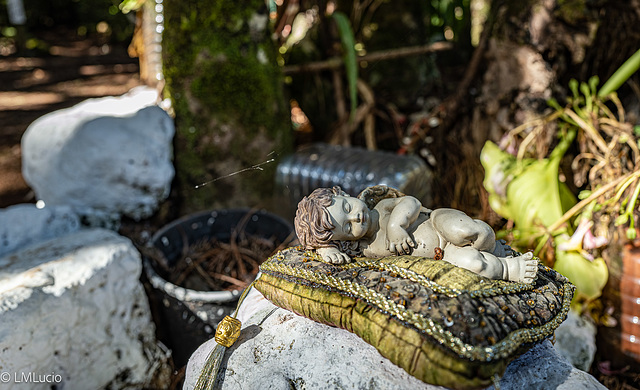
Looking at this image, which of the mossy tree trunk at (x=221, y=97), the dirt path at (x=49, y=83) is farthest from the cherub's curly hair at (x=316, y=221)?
the dirt path at (x=49, y=83)

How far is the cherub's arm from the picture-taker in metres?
1.32

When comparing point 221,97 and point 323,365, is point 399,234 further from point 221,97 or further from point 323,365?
point 221,97

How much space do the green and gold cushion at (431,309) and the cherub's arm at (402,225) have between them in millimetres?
37

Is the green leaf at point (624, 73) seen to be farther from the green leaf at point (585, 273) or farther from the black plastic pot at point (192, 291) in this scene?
the black plastic pot at point (192, 291)

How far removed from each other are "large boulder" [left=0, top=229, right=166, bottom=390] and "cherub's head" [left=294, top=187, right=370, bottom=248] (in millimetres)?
1109

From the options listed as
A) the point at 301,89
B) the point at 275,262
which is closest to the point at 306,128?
the point at 301,89

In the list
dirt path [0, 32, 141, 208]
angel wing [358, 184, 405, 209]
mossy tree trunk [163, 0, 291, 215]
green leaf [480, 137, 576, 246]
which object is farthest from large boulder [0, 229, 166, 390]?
dirt path [0, 32, 141, 208]

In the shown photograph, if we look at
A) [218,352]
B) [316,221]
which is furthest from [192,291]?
[316,221]

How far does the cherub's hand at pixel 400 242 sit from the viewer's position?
1.33m

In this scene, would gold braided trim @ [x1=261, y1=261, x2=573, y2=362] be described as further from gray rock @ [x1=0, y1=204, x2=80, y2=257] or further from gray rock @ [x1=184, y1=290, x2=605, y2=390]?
gray rock @ [x1=0, y1=204, x2=80, y2=257]

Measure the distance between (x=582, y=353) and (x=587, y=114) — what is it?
1.25 metres

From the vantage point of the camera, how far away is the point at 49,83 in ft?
21.7

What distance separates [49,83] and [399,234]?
6725 millimetres

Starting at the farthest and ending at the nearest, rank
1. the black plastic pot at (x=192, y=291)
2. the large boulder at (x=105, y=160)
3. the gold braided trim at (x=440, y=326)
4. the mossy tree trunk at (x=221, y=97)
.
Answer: the mossy tree trunk at (x=221, y=97) < the large boulder at (x=105, y=160) < the black plastic pot at (x=192, y=291) < the gold braided trim at (x=440, y=326)
